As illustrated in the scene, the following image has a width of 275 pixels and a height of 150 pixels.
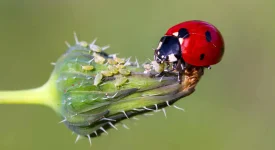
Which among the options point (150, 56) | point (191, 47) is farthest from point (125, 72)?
point (150, 56)

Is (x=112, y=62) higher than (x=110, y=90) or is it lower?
higher

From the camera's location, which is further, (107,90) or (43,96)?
(43,96)

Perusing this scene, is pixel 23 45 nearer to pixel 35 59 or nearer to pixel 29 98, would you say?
pixel 35 59

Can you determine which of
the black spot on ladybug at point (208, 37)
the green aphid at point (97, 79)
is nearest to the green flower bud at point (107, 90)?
the green aphid at point (97, 79)

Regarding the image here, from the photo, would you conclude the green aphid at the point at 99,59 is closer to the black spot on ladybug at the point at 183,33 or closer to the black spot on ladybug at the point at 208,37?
the black spot on ladybug at the point at 183,33

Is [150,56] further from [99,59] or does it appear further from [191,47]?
[99,59]

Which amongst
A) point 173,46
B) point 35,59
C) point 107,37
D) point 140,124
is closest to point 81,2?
point 107,37
